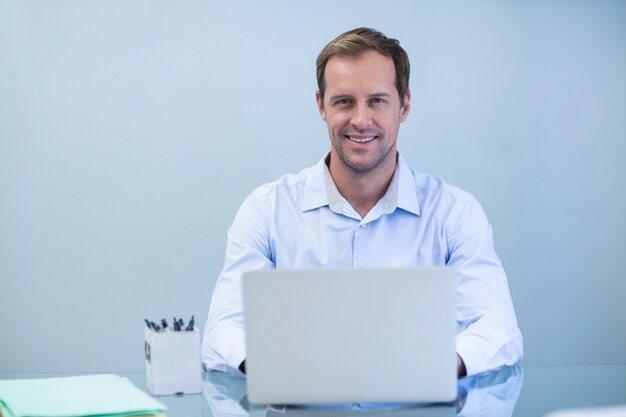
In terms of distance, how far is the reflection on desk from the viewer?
4.97 ft

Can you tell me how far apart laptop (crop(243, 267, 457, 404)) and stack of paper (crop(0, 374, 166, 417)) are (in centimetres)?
20

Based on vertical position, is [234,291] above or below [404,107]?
below

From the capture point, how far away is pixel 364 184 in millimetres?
2609

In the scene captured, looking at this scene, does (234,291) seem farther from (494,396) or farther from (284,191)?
(494,396)

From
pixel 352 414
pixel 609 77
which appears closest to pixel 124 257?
pixel 609 77

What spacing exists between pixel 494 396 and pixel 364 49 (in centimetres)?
123

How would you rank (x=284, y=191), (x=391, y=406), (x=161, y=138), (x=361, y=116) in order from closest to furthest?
1. (x=391, y=406)
2. (x=361, y=116)
3. (x=284, y=191)
4. (x=161, y=138)

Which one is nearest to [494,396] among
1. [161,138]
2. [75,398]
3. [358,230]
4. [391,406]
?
[391,406]

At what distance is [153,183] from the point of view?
3.97 meters

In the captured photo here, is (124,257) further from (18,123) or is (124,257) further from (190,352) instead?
(190,352)

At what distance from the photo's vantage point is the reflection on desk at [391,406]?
4.97ft

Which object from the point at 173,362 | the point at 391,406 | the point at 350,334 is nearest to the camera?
the point at 350,334

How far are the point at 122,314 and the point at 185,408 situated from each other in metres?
2.47

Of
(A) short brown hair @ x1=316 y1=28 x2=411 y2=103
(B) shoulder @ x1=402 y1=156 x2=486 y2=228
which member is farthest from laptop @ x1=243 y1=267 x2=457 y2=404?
(A) short brown hair @ x1=316 y1=28 x2=411 y2=103
